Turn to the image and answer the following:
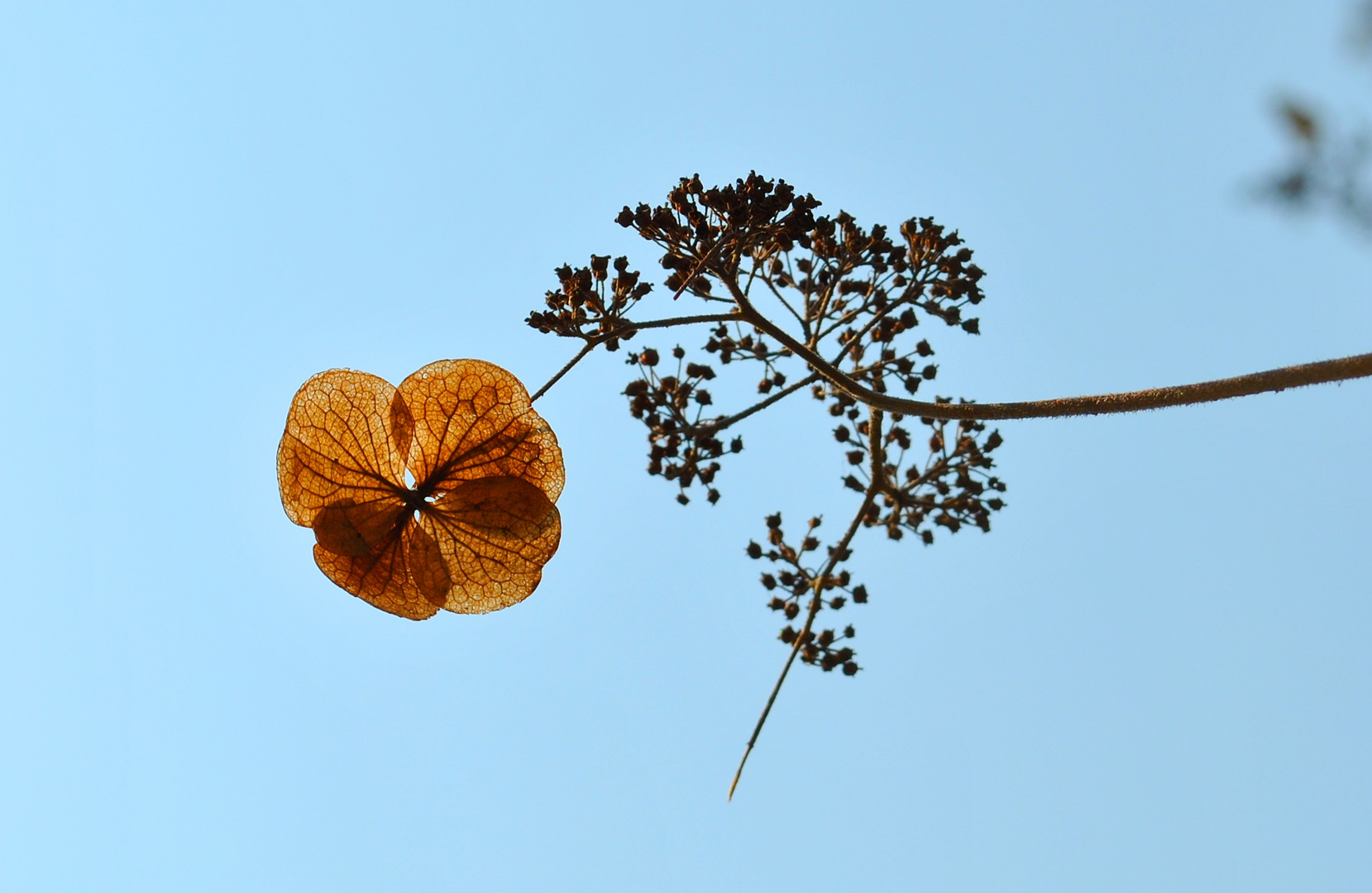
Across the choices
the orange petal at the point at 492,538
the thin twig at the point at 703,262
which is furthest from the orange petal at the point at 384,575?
the thin twig at the point at 703,262

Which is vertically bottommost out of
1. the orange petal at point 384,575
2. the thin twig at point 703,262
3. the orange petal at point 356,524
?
the orange petal at point 384,575

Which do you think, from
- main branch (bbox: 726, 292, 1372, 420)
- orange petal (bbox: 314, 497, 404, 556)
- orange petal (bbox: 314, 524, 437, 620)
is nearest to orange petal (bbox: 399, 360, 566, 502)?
orange petal (bbox: 314, 497, 404, 556)

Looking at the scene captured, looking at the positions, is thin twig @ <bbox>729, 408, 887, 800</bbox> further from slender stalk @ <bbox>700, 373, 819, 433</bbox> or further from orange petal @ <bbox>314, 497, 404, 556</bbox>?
orange petal @ <bbox>314, 497, 404, 556</bbox>

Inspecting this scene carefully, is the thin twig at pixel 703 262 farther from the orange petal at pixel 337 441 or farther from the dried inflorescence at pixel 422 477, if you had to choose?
the orange petal at pixel 337 441

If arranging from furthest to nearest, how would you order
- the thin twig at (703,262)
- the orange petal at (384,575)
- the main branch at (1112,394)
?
the orange petal at (384,575) < the thin twig at (703,262) < the main branch at (1112,394)

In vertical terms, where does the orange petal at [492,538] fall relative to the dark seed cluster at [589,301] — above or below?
below

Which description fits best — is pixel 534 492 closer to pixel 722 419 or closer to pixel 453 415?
pixel 453 415

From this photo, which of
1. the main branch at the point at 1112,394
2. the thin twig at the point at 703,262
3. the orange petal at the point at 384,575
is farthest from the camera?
the orange petal at the point at 384,575

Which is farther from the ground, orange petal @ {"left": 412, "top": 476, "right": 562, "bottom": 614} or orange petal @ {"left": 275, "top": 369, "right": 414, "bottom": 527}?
orange petal @ {"left": 275, "top": 369, "right": 414, "bottom": 527}

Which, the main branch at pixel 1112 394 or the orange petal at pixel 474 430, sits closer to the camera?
the main branch at pixel 1112 394
